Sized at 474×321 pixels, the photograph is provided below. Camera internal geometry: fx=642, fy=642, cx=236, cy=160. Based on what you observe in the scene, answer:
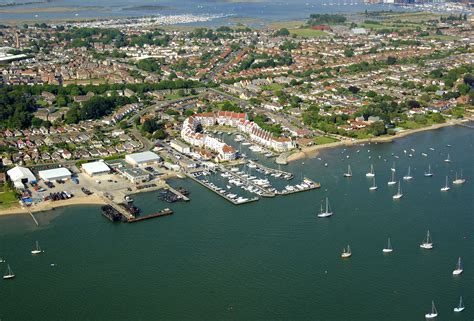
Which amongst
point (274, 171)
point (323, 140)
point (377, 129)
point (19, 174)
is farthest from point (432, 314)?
point (377, 129)

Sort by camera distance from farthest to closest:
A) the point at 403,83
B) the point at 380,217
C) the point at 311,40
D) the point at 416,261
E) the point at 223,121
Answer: the point at 311,40 → the point at 403,83 → the point at 223,121 → the point at 380,217 → the point at 416,261

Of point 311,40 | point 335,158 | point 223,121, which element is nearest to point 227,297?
point 335,158

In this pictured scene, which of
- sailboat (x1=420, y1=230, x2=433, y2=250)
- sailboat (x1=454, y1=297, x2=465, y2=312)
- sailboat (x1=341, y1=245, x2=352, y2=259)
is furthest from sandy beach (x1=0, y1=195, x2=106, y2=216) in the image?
sailboat (x1=454, y1=297, x2=465, y2=312)

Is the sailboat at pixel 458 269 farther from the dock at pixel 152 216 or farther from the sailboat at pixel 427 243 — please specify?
the dock at pixel 152 216

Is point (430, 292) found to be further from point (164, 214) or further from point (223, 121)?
point (223, 121)

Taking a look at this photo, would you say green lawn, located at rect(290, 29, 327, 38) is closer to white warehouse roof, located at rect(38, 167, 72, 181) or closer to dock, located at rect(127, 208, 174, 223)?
white warehouse roof, located at rect(38, 167, 72, 181)

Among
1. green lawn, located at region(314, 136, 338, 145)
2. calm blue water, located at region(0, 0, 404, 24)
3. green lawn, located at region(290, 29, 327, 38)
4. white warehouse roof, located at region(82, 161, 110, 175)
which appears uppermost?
calm blue water, located at region(0, 0, 404, 24)

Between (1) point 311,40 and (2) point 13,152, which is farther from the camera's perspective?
(1) point 311,40
